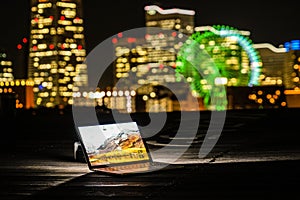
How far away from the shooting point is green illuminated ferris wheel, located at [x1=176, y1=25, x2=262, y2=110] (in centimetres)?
7422

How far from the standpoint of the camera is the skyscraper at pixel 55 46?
159 m

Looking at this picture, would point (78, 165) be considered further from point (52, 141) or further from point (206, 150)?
point (52, 141)

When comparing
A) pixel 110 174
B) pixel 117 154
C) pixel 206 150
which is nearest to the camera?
pixel 110 174

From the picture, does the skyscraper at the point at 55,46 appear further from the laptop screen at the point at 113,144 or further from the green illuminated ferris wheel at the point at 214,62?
the laptop screen at the point at 113,144

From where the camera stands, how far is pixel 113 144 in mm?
10195

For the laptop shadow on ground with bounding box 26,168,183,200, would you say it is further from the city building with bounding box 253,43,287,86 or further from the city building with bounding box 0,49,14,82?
the city building with bounding box 253,43,287,86

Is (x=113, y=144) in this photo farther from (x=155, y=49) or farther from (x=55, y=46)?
(x=155, y=49)

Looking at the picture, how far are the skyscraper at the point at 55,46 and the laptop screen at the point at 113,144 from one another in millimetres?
148584

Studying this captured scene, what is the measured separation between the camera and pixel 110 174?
940 centimetres

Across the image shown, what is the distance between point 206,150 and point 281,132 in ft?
20.2

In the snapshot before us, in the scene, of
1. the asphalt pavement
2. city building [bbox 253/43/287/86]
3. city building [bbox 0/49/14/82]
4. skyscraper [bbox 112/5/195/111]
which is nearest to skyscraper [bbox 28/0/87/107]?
skyscraper [bbox 112/5/195/111]

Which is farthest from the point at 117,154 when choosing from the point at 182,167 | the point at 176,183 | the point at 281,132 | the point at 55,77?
the point at 55,77

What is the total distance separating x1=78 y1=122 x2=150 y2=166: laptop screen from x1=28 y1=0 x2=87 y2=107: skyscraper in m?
149

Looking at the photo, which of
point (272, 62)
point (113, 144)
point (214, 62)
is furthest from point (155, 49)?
point (113, 144)
